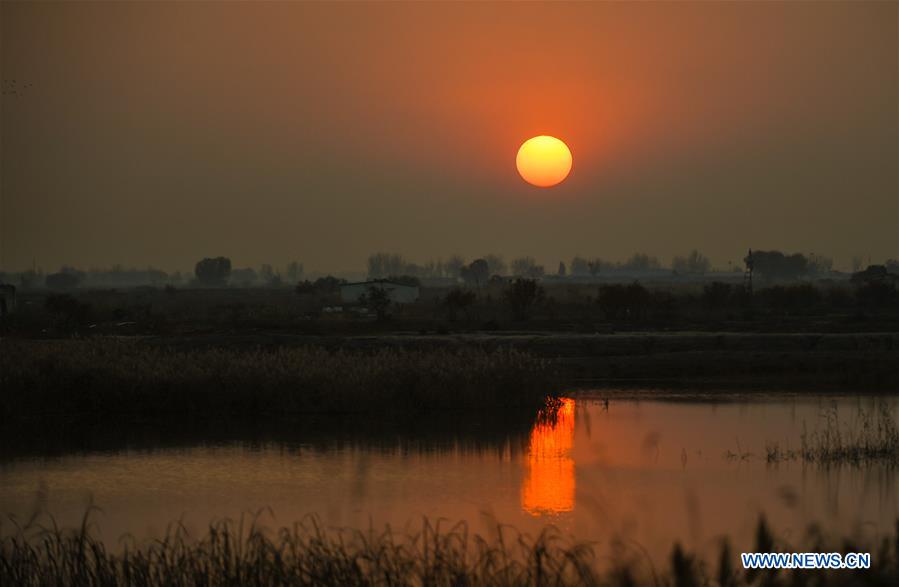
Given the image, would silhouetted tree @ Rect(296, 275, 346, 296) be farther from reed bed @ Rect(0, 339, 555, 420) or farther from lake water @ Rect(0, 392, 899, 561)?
lake water @ Rect(0, 392, 899, 561)

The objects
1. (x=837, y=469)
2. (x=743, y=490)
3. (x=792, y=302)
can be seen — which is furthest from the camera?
(x=792, y=302)

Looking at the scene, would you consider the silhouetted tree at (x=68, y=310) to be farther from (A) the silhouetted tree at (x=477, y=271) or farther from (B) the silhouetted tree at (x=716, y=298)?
(A) the silhouetted tree at (x=477, y=271)

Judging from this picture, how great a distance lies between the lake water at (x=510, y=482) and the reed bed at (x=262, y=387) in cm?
223

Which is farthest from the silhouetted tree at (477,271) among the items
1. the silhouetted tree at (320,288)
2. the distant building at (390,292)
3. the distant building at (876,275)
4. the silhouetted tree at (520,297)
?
the silhouetted tree at (520,297)

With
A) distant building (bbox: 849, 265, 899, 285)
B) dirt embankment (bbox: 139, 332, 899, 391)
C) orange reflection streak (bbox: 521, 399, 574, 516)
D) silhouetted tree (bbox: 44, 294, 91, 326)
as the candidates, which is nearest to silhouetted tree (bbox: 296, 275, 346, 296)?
silhouetted tree (bbox: 44, 294, 91, 326)

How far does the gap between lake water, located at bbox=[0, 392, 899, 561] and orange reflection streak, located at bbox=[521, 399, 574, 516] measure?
38mm

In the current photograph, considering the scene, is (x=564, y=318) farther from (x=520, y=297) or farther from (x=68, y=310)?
(x=68, y=310)

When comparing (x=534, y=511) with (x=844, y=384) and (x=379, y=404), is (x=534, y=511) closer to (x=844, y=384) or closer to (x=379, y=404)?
(x=379, y=404)

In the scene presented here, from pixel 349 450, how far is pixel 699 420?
7735 mm

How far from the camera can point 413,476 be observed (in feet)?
57.6

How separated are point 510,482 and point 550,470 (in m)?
1.10

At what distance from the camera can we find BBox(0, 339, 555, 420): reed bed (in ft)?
80.4

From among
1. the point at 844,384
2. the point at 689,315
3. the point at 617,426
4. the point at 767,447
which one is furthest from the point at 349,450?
the point at 689,315

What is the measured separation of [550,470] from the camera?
1773 centimetres
